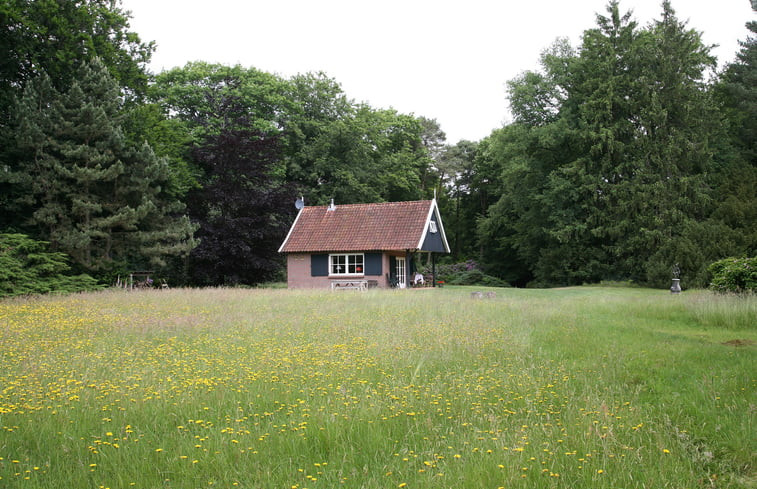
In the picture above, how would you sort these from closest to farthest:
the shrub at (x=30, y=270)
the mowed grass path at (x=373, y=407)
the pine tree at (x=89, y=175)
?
1. the mowed grass path at (x=373, y=407)
2. the shrub at (x=30, y=270)
3. the pine tree at (x=89, y=175)

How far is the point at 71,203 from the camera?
25.5 m

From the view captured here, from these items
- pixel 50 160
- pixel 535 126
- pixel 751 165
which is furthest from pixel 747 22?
pixel 50 160

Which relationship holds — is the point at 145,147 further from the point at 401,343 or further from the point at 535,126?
the point at 535,126

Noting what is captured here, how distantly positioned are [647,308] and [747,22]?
3131cm

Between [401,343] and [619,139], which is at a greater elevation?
[619,139]

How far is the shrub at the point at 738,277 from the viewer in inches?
627

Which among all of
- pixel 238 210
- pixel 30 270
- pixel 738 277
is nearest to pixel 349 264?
pixel 238 210

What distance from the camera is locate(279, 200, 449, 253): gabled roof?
31.1 meters

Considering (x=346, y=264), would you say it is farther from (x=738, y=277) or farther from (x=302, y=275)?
(x=738, y=277)

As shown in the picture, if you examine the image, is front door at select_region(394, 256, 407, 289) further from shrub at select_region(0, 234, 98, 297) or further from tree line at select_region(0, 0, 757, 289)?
shrub at select_region(0, 234, 98, 297)

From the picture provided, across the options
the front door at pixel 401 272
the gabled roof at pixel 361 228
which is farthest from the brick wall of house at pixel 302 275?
the front door at pixel 401 272

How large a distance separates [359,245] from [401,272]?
3.75 m

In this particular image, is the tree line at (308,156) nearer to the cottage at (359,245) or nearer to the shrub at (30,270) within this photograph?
the shrub at (30,270)

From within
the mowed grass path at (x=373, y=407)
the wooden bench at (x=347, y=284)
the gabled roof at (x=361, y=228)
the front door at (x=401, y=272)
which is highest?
the gabled roof at (x=361, y=228)
